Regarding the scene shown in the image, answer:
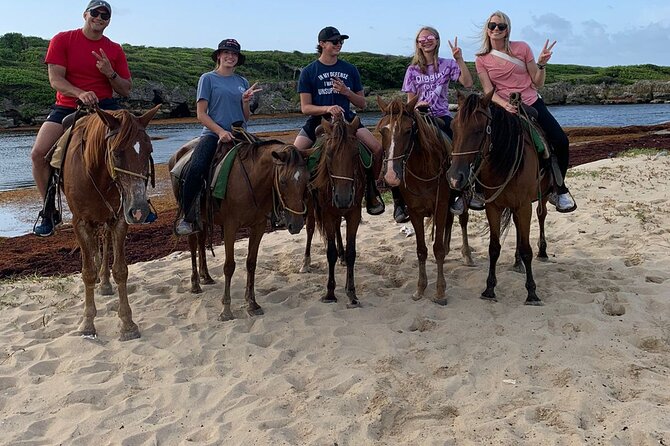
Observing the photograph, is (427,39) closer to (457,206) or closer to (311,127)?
(311,127)

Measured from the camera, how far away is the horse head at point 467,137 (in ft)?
→ 17.3

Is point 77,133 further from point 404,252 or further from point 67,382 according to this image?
point 404,252

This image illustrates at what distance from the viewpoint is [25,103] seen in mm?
42250

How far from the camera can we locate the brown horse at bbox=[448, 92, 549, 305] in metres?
5.29

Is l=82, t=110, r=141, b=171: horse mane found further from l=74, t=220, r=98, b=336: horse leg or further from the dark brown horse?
the dark brown horse

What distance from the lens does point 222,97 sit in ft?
19.7

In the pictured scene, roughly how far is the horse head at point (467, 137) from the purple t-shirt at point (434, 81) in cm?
90

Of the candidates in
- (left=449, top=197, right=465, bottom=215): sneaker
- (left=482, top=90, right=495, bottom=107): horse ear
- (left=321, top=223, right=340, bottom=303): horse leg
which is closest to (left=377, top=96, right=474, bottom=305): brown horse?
(left=449, top=197, right=465, bottom=215): sneaker

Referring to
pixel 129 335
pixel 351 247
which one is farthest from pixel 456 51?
pixel 129 335

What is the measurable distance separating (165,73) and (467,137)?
2233 inches

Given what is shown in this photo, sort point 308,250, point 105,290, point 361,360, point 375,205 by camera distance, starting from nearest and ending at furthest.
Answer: point 361,360, point 105,290, point 375,205, point 308,250

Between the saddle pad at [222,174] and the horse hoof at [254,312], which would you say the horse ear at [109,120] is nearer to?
the saddle pad at [222,174]

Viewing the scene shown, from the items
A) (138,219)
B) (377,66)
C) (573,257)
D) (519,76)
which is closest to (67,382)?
(138,219)

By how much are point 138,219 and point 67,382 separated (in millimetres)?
1346
